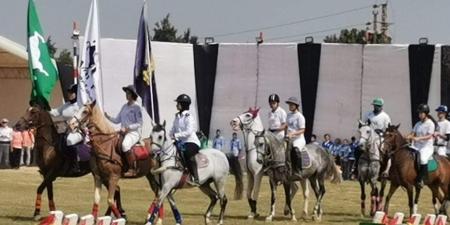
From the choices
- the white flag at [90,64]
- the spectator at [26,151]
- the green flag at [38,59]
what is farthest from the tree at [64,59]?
the green flag at [38,59]

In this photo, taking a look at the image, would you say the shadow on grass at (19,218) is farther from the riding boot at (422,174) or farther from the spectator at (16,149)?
the spectator at (16,149)

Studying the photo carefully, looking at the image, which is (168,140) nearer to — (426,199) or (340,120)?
(426,199)

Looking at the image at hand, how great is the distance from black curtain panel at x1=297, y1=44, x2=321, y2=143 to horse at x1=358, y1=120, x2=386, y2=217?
18917mm

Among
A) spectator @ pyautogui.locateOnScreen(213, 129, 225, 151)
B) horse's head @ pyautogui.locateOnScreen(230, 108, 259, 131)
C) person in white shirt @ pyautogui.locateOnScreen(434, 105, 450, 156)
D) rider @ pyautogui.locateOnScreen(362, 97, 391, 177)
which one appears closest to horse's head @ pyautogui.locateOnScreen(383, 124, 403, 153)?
rider @ pyautogui.locateOnScreen(362, 97, 391, 177)

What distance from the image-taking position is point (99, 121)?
1803 cm

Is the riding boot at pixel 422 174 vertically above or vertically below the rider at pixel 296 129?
below

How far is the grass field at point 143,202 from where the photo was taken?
824 inches

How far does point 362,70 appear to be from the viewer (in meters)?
41.1

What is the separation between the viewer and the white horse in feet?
67.6

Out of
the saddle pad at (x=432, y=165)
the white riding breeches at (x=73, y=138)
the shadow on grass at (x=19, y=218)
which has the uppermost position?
the white riding breeches at (x=73, y=138)

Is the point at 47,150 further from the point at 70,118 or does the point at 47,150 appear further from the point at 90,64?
the point at 90,64

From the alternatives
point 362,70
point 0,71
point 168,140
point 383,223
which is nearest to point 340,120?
point 362,70

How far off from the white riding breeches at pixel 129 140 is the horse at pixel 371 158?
578 centimetres

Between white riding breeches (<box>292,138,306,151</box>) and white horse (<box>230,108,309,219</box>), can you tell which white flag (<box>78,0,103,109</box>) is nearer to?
white horse (<box>230,108,309,219</box>)
